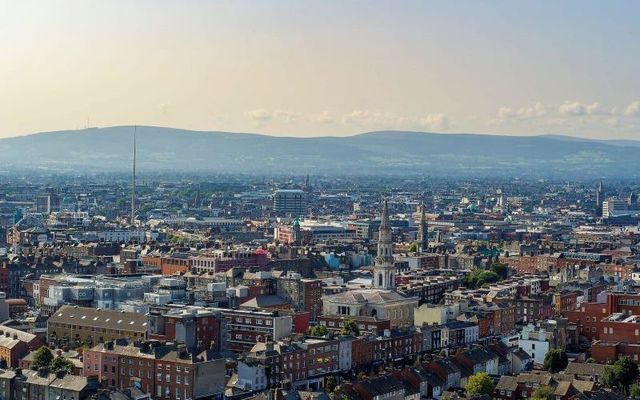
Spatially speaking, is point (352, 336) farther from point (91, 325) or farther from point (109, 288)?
point (109, 288)

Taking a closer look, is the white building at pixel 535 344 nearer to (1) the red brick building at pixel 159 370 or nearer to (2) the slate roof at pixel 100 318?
(1) the red brick building at pixel 159 370

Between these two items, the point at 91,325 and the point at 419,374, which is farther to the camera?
the point at 91,325

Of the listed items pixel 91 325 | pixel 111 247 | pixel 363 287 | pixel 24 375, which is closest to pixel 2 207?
pixel 111 247

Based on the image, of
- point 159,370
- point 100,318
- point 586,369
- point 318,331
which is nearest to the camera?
point 159,370

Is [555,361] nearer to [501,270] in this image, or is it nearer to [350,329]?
[350,329]

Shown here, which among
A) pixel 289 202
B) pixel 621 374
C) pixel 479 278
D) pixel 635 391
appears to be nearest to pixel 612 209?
pixel 289 202

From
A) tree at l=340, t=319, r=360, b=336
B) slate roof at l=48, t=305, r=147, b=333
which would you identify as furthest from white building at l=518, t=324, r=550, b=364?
slate roof at l=48, t=305, r=147, b=333

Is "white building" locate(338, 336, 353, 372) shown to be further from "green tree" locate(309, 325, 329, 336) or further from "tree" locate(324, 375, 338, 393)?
"green tree" locate(309, 325, 329, 336)
